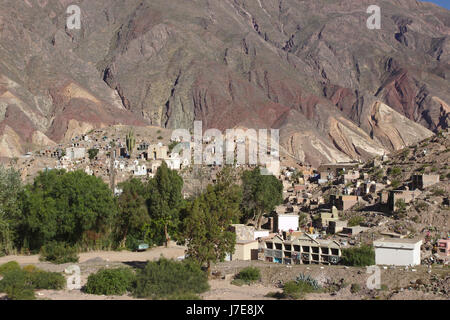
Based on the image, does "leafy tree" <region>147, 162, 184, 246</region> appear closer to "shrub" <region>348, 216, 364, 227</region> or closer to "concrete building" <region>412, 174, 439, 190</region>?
"shrub" <region>348, 216, 364, 227</region>

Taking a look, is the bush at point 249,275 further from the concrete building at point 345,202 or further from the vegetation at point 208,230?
the concrete building at point 345,202

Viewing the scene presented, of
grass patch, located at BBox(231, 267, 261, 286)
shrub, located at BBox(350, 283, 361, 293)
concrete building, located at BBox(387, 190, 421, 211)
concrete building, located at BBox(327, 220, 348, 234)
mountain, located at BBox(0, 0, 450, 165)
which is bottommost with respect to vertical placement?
shrub, located at BBox(350, 283, 361, 293)

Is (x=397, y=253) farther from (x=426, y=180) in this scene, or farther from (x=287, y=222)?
(x=426, y=180)

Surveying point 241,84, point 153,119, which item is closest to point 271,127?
point 241,84

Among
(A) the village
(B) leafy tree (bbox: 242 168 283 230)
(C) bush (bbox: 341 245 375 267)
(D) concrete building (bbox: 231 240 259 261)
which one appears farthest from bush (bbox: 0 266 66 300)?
(B) leafy tree (bbox: 242 168 283 230)

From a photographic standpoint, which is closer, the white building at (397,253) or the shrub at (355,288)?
the shrub at (355,288)

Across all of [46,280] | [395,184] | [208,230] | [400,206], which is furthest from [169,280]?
[395,184]

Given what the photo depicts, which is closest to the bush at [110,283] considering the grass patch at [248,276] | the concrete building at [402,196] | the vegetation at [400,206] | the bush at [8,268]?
the bush at [8,268]

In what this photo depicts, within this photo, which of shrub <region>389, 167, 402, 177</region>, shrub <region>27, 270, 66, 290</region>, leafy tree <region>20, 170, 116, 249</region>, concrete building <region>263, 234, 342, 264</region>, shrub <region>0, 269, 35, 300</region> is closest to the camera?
shrub <region>0, 269, 35, 300</region>
